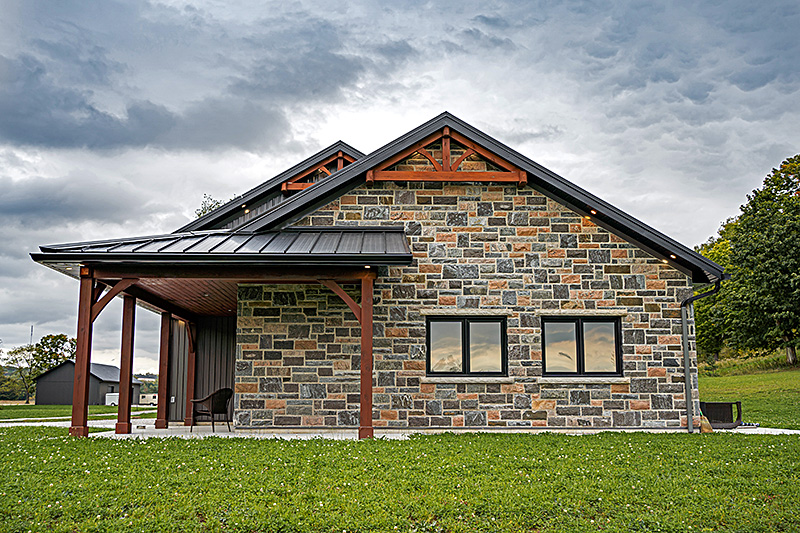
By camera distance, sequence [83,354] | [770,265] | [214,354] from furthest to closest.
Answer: [770,265] < [214,354] < [83,354]

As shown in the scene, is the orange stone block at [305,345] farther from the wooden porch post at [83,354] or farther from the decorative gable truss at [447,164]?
the wooden porch post at [83,354]

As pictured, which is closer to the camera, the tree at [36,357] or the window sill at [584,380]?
the window sill at [584,380]

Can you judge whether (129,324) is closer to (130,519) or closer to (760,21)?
(130,519)

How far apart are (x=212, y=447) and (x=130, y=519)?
10.4ft

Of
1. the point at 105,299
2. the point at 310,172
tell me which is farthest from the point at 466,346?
the point at 310,172

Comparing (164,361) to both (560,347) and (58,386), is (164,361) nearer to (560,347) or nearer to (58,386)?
(560,347)

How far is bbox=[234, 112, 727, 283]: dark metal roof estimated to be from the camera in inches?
460

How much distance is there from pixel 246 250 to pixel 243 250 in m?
0.05

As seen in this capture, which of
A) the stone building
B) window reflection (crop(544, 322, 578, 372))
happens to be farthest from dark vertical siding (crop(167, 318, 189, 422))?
window reflection (crop(544, 322, 578, 372))

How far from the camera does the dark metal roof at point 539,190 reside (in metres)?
11.7

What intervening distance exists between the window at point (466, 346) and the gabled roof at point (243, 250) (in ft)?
5.97

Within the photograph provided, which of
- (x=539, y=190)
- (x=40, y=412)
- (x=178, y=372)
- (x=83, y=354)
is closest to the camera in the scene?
(x=83, y=354)

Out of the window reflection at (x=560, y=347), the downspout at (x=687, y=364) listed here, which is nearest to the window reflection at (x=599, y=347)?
the window reflection at (x=560, y=347)

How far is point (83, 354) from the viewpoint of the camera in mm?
9977
